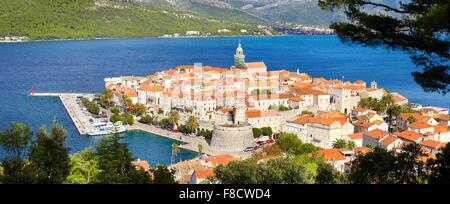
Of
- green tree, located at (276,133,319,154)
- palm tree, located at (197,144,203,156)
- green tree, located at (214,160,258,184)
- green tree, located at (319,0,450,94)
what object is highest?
green tree, located at (319,0,450,94)

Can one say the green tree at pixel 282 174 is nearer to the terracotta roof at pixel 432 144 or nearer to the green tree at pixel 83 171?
the green tree at pixel 83 171

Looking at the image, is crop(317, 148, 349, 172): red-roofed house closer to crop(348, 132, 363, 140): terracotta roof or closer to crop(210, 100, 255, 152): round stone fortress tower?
crop(348, 132, 363, 140): terracotta roof

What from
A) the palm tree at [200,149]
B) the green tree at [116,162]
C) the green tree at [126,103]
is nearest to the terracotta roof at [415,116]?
the palm tree at [200,149]

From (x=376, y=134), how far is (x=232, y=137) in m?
7.61

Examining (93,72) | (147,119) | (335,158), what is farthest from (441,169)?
(93,72)

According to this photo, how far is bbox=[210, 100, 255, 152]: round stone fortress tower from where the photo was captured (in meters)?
30.0

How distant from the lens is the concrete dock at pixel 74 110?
3576cm

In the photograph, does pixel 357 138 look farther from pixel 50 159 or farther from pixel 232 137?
pixel 50 159

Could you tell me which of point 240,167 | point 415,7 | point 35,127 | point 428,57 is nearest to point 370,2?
point 415,7

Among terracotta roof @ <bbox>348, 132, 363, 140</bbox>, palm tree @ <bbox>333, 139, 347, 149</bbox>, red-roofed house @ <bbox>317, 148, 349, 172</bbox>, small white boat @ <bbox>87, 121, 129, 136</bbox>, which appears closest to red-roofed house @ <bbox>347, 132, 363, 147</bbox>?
terracotta roof @ <bbox>348, 132, 363, 140</bbox>

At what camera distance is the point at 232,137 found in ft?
99.1

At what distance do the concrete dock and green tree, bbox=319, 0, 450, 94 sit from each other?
27468 millimetres

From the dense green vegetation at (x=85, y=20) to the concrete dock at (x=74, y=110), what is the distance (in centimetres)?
8328

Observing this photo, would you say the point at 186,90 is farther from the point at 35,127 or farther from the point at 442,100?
the point at 442,100
